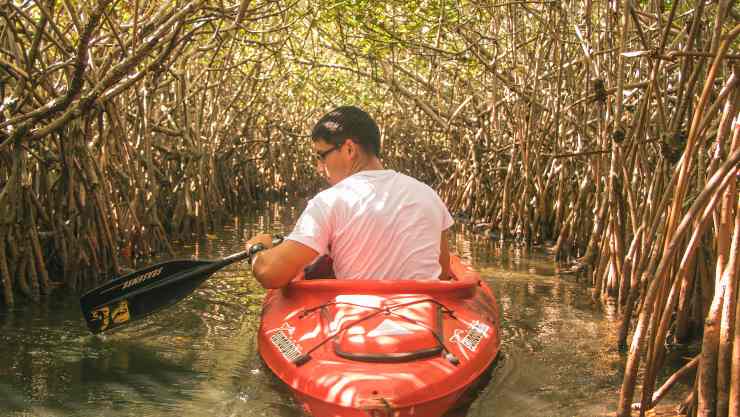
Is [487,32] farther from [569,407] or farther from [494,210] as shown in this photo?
[569,407]

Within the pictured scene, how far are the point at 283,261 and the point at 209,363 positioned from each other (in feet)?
3.70

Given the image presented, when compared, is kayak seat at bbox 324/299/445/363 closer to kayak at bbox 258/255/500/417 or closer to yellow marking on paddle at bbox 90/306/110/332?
kayak at bbox 258/255/500/417

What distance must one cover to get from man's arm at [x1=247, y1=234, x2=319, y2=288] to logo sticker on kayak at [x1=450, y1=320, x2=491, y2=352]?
682 mm

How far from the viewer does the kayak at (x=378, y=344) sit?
2828 mm

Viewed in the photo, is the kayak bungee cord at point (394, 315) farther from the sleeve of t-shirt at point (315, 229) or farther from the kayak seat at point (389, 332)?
→ the sleeve of t-shirt at point (315, 229)

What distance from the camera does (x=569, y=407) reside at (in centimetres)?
354

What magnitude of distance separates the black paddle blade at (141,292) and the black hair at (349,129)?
0.99m

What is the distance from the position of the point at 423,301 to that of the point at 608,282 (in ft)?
9.07

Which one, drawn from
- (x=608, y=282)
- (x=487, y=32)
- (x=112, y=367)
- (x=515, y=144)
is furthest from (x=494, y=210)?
(x=112, y=367)

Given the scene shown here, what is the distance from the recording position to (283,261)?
3.41 meters

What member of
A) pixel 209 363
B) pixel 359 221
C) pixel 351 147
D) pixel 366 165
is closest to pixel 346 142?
pixel 351 147

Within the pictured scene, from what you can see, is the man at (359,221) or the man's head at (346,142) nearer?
the man at (359,221)

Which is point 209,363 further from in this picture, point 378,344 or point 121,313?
point 378,344

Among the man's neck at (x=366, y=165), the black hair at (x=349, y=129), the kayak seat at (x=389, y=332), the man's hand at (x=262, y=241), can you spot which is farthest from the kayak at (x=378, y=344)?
the black hair at (x=349, y=129)
